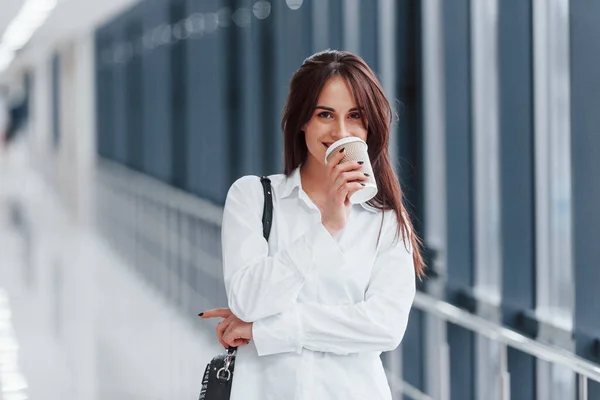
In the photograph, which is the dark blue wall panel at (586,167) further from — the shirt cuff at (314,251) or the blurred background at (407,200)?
the shirt cuff at (314,251)

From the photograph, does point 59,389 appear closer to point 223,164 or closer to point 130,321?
point 130,321

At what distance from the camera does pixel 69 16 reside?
12.2 m

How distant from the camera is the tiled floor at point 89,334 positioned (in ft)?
15.5

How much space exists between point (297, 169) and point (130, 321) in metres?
4.87

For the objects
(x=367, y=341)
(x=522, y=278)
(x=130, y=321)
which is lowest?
(x=130, y=321)

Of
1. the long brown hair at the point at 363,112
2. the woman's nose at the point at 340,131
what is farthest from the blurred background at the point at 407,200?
the woman's nose at the point at 340,131

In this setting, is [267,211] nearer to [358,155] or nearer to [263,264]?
[263,264]

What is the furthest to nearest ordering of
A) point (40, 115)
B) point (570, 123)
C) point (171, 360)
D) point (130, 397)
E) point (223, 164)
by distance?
point (40, 115) < point (223, 164) < point (171, 360) < point (130, 397) < point (570, 123)

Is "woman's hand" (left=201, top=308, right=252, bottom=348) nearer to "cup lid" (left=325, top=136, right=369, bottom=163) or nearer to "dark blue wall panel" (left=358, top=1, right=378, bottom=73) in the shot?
"cup lid" (left=325, top=136, right=369, bottom=163)

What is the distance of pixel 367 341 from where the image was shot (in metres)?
1.63

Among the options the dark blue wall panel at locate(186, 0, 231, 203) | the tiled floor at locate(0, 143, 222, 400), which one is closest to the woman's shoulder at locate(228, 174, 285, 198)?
the tiled floor at locate(0, 143, 222, 400)

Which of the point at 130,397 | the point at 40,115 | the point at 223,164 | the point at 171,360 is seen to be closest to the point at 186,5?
the point at 223,164

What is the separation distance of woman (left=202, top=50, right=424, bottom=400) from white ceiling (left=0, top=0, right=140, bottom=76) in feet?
28.6

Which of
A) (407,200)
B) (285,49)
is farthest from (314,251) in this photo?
(285,49)
